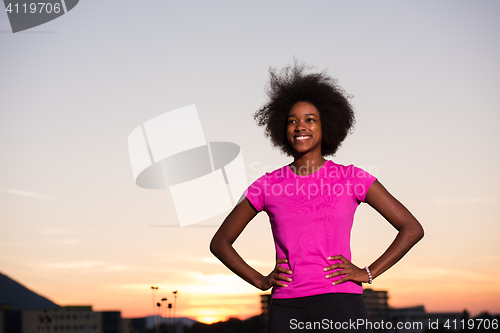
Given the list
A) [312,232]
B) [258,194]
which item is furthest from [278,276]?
[258,194]

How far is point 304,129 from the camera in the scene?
13.0 ft

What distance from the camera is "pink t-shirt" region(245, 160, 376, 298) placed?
11.3ft

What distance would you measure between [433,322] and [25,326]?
104276 millimetres

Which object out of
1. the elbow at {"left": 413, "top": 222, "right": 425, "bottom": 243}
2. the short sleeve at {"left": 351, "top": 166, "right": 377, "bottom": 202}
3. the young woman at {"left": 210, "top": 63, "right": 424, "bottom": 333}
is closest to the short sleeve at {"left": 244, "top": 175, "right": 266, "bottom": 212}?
the young woman at {"left": 210, "top": 63, "right": 424, "bottom": 333}

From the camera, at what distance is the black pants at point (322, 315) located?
3334mm

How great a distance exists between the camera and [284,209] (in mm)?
3639

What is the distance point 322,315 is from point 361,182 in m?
0.93

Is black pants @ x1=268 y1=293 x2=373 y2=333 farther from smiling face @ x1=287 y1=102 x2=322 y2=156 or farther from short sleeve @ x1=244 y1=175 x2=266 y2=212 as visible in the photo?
smiling face @ x1=287 y1=102 x2=322 y2=156

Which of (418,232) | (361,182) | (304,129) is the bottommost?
(418,232)

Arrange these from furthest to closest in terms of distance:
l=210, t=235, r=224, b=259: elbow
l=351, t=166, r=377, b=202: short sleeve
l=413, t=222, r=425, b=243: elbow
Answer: l=210, t=235, r=224, b=259: elbow → l=413, t=222, r=425, b=243: elbow → l=351, t=166, r=377, b=202: short sleeve

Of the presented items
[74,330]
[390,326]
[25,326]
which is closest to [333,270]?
[390,326]

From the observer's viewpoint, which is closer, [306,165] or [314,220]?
[314,220]

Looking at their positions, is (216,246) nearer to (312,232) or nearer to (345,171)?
(312,232)

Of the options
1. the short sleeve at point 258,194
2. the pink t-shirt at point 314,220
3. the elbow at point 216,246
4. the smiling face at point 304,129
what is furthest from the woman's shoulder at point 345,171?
the elbow at point 216,246
